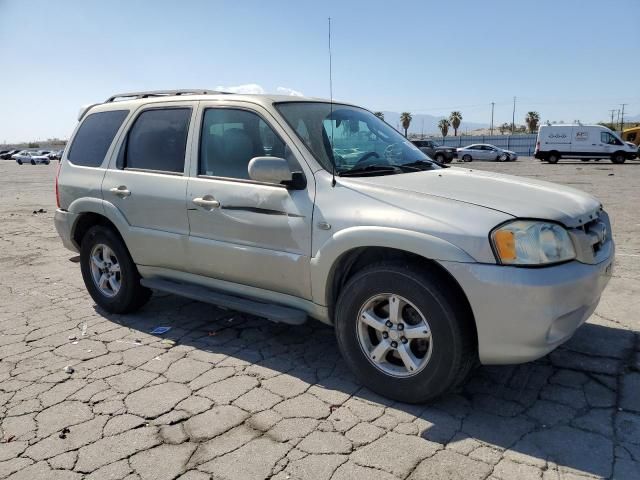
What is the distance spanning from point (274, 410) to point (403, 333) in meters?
0.90

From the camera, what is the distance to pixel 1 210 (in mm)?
12805

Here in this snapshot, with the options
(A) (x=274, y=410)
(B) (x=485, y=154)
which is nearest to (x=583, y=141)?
(B) (x=485, y=154)

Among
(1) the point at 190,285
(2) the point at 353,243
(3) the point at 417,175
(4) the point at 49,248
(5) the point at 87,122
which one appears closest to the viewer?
(2) the point at 353,243

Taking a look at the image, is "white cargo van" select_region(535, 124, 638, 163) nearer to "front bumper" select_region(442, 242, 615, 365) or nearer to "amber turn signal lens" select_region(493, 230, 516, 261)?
"front bumper" select_region(442, 242, 615, 365)

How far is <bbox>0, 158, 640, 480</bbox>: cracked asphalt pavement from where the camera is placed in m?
2.59

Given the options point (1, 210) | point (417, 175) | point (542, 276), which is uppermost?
point (417, 175)

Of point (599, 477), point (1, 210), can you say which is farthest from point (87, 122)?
point (1, 210)

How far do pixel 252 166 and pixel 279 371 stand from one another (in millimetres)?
1432

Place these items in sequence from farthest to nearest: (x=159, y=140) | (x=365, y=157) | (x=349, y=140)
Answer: (x=159, y=140), (x=349, y=140), (x=365, y=157)

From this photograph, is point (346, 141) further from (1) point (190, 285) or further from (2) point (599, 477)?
(2) point (599, 477)

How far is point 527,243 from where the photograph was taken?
8.94 feet

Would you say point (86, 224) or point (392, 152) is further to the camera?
point (86, 224)

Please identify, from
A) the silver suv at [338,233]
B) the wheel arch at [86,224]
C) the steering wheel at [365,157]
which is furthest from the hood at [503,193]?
the wheel arch at [86,224]

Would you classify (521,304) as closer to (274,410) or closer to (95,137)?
(274,410)
